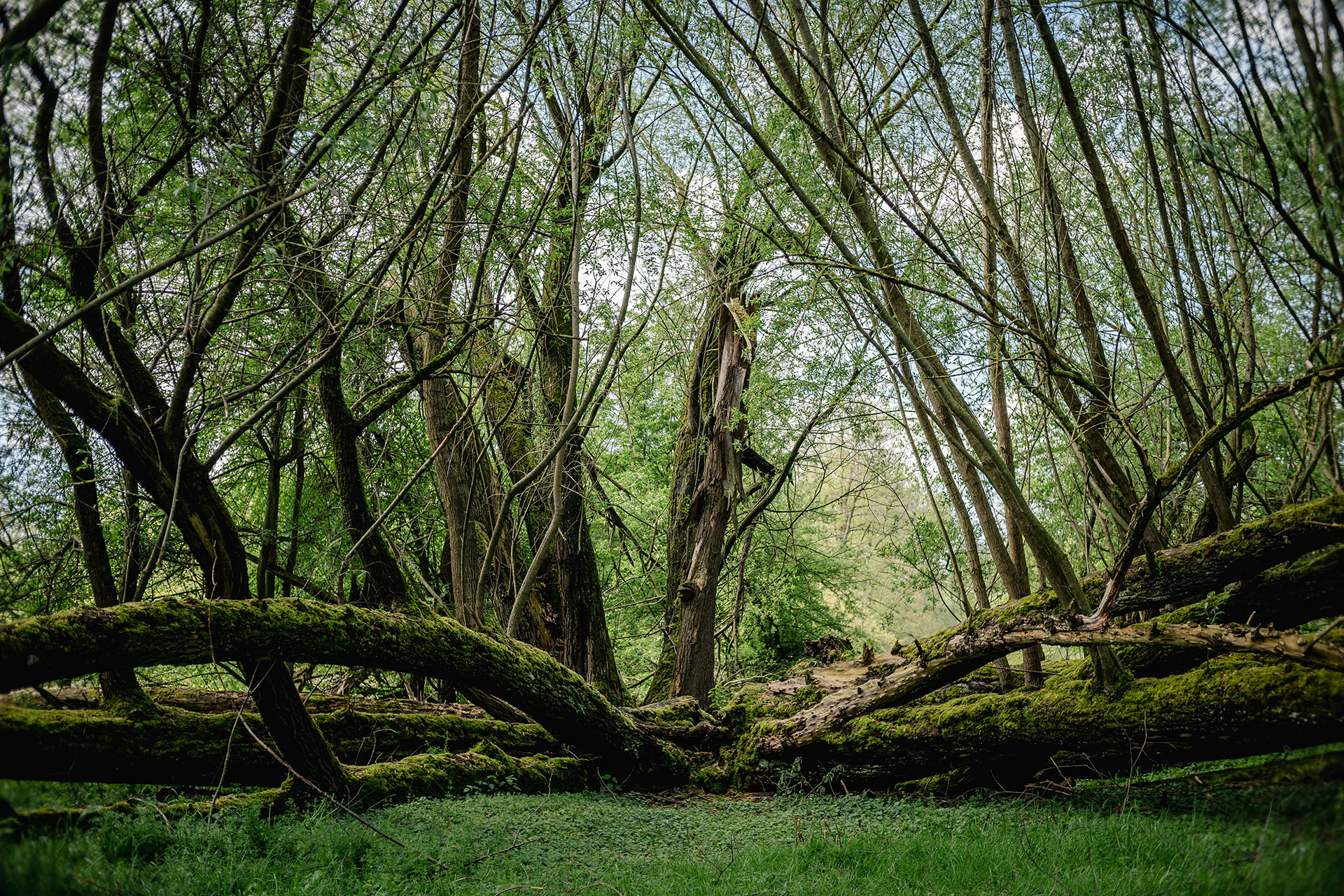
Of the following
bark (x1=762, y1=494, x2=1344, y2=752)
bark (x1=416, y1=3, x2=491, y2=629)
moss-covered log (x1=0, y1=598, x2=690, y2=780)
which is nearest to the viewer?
moss-covered log (x1=0, y1=598, x2=690, y2=780)

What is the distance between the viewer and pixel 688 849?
13.2 feet

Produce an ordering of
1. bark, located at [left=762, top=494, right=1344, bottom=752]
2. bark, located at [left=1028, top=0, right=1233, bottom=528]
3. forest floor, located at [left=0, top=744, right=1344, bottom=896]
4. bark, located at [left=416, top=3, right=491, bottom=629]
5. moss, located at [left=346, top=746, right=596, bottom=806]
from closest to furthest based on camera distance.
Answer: forest floor, located at [left=0, top=744, right=1344, bottom=896], bark, located at [left=1028, top=0, right=1233, bottom=528], bark, located at [left=762, top=494, right=1344, bottom=752], moss, located at [left=346, top=746, right=596, bottom=806], bark, located at [left=416, top=3, right=491, bottom=629]

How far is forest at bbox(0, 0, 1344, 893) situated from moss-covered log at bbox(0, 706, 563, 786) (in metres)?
0.03

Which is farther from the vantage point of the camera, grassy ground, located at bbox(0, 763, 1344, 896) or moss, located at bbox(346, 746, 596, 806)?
moss, located at bbox(346, 746, 596, 806)

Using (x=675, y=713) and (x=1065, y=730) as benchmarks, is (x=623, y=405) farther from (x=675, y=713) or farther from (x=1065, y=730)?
(x=1065, y=730)

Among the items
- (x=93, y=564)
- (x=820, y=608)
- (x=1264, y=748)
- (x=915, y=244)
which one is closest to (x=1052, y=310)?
(x=915, y=244)

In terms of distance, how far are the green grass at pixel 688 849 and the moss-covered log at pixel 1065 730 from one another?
30 centimetres

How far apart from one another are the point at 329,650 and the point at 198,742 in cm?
131

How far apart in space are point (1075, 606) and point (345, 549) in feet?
19.7

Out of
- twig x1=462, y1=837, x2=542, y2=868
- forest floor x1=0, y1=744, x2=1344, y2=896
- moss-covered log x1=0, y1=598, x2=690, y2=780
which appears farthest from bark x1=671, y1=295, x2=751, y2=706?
twig x1=462, y1=837, x2=542, y2=868

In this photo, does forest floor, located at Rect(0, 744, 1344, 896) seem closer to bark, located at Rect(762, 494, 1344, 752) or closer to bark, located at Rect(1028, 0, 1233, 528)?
bark, located at Rect(762, 494, 1344, 752)

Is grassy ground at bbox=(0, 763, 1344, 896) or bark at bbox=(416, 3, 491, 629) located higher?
bark at bbox=(416, 3, 491, 629)

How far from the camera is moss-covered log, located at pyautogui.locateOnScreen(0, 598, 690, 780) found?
9.52 ft

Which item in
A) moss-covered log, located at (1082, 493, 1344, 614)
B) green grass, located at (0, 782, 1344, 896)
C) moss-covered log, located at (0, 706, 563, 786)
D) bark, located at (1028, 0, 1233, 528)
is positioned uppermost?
bark, located at (1028, 0, 1233, 528)
